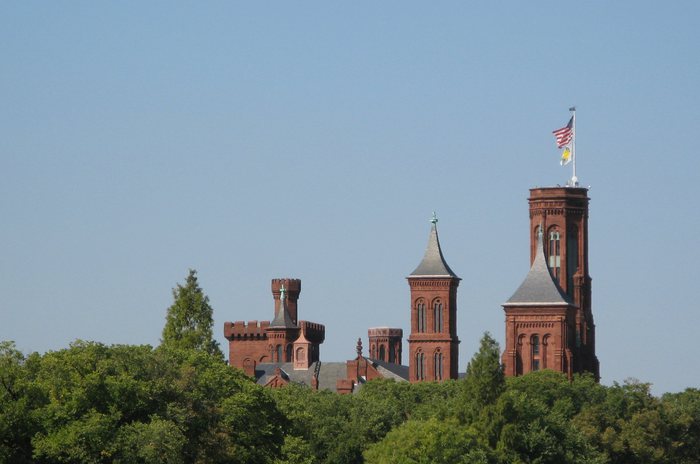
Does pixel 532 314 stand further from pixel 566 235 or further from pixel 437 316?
pixel 566 235

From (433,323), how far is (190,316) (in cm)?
6770

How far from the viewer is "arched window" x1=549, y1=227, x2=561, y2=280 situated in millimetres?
191000

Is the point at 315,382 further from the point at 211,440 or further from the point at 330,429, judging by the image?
the point at 211,440

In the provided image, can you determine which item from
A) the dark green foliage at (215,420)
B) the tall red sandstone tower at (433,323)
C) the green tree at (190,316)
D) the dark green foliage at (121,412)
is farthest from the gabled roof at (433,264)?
the dark green foliage at (121,412)

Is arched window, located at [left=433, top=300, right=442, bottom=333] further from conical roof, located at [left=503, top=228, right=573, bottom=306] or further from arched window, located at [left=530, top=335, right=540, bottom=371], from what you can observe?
arched window, located at [left=530, top=335, right=540, bottom=371]

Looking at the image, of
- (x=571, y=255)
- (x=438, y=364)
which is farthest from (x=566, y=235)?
(x=438, y=364)

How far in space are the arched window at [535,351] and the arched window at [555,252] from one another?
12718 mm

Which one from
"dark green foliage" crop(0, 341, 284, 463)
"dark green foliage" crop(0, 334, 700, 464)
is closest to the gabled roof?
"dark green foliage" crop(0, 334, 700, 464)

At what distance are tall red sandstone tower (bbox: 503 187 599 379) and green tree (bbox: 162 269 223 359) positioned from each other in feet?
199

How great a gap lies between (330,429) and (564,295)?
186ft

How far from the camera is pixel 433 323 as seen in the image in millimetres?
184625

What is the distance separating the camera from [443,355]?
183375mm

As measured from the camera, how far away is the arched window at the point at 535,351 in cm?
17825

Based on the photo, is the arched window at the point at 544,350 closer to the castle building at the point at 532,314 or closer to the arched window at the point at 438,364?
the castle building at the point at 532,314
